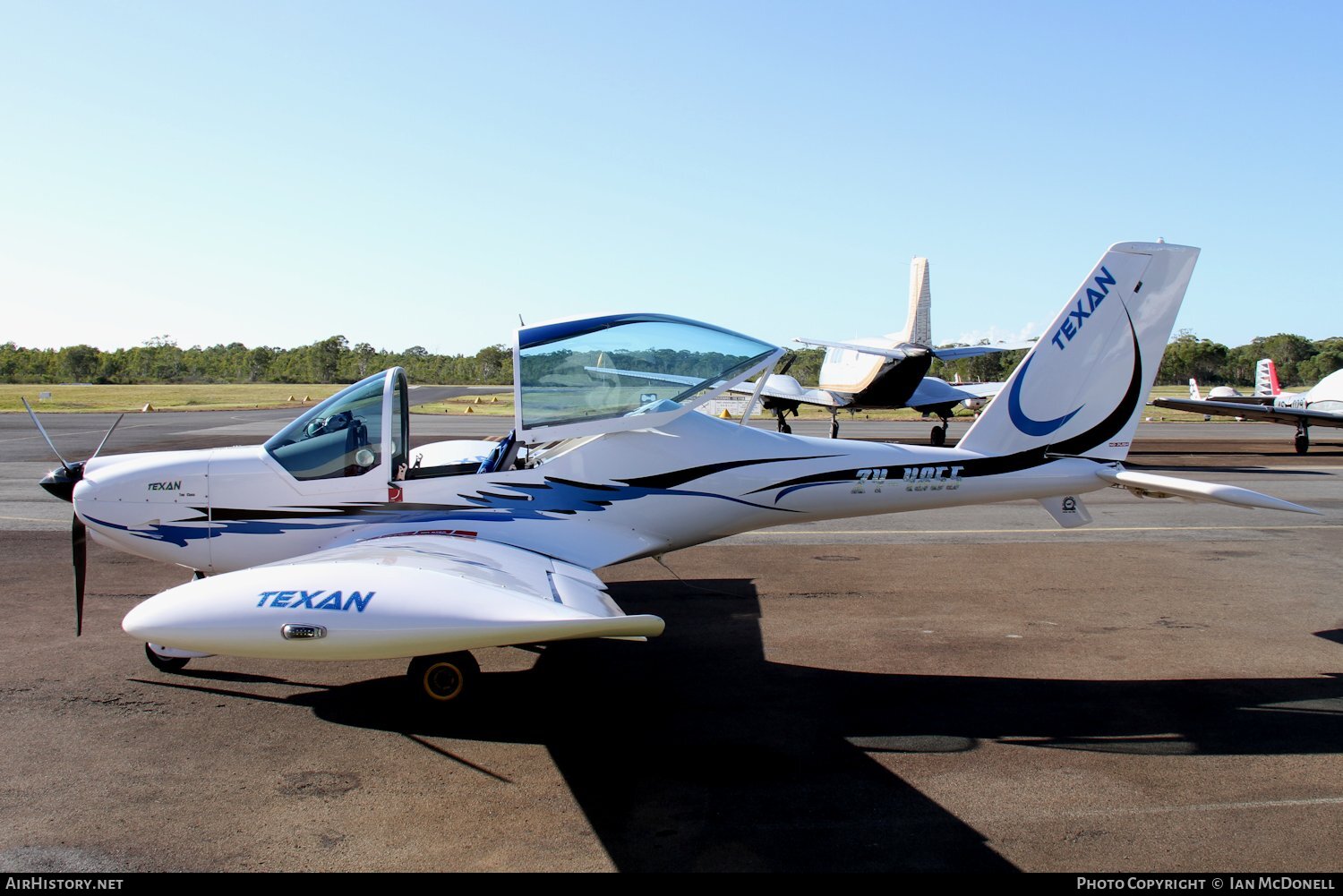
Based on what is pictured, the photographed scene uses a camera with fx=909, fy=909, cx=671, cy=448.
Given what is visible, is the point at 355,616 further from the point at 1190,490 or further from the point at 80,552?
the point at 1190,490

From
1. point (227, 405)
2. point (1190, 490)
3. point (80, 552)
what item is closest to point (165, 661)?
point (80, 552)

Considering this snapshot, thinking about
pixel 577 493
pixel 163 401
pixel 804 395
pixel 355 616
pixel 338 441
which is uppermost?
pixel 804 395

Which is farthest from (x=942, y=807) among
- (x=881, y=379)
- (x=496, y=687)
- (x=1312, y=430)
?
(x=1312, y=430)

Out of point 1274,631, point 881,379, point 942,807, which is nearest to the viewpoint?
point 942,807

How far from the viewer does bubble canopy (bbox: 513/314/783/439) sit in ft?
22.2

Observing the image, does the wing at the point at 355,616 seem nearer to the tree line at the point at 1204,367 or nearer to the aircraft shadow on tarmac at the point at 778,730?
the aircraft shadow on tarmac at the point at 778,730

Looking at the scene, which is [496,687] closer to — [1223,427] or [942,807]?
[942,807]

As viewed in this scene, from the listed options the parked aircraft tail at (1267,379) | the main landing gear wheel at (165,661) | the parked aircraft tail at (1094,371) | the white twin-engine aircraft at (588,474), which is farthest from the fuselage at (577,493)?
the parked aircraft tail at (1267,379)

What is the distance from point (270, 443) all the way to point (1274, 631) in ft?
27.4

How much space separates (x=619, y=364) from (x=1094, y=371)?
4.06 meters

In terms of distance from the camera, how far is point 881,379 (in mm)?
29297

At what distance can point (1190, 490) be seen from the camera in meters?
6.77

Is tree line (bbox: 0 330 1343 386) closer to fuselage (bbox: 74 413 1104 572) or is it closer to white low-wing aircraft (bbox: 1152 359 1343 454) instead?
white low-wing aircraft (bbox: 1152 359 1343 454)

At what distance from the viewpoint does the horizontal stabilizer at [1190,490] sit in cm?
654
